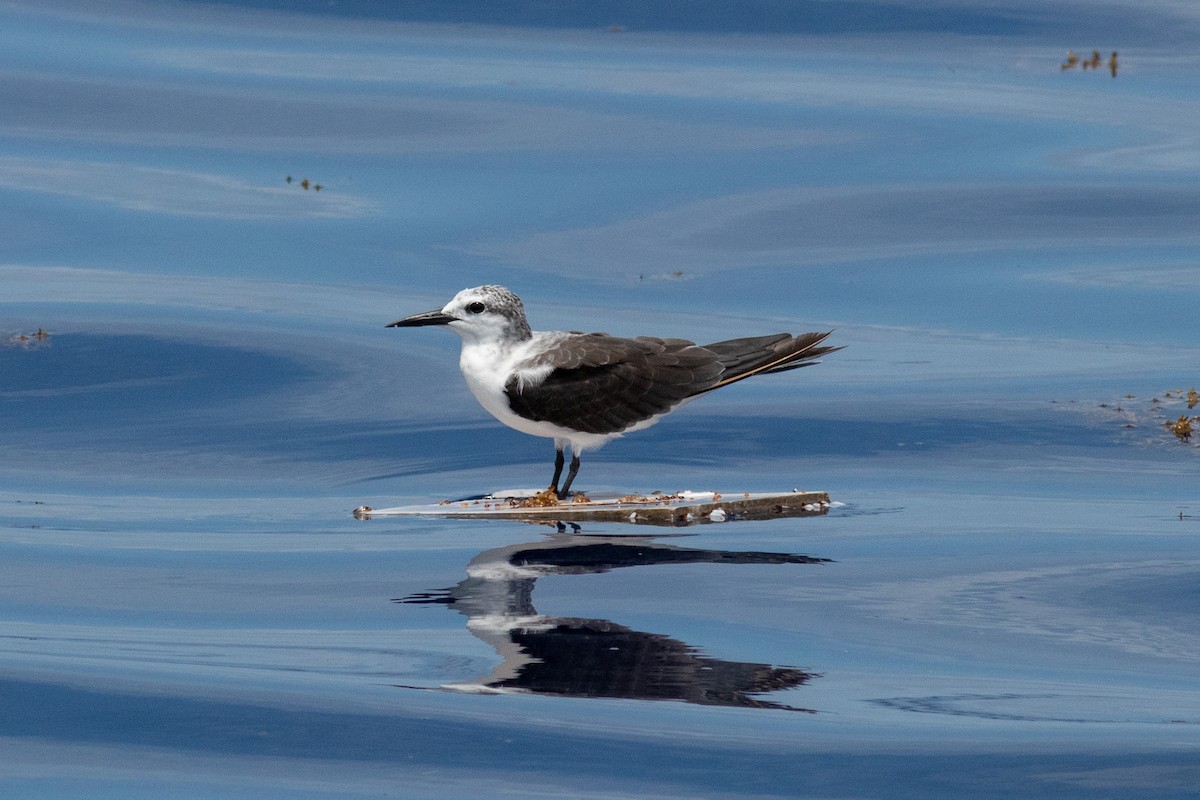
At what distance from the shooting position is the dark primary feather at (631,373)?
8500 mm

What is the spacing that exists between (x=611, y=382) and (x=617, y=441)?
70.9 inches

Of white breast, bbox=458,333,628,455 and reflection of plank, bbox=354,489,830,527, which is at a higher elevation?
white breast, bbox=458,333,628,455

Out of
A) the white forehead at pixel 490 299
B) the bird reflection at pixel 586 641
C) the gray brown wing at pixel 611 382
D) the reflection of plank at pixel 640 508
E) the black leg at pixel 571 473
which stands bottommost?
the bird reflection at pixel 586 641

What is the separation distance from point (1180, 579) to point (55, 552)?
5498mm

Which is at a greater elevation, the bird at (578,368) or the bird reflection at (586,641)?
the bird at (578,368)

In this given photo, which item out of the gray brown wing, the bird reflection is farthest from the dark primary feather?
the bird reflection

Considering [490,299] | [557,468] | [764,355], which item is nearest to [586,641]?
[557,468]

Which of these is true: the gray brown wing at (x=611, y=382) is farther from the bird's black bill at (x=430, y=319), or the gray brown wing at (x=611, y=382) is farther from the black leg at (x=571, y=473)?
the bird's black bill at (x=430, y=319)

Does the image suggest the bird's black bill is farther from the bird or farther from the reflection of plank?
the reflection of plank

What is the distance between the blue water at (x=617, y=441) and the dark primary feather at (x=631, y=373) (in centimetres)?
68

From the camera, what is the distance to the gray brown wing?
849 cm

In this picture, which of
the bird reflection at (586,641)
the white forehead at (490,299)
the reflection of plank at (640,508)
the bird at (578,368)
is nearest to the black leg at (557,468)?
the bird at (578,368)

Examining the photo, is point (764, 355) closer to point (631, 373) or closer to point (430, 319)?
point (631, 373)

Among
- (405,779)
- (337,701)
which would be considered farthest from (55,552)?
(405,779)
